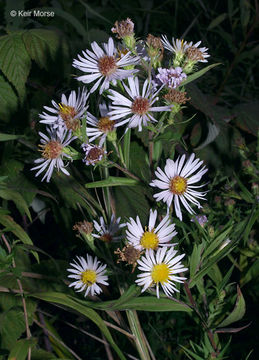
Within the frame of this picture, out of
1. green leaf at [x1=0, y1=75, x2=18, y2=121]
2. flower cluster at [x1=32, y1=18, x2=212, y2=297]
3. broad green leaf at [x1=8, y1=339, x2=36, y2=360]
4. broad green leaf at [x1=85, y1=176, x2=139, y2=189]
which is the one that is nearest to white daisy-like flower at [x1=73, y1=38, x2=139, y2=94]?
flower cluster at [x1=32, y1=18, x2=212, y2=297]

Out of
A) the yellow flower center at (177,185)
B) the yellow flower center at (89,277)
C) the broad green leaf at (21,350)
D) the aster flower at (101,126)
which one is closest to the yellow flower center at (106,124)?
the aster flower at (101,126)

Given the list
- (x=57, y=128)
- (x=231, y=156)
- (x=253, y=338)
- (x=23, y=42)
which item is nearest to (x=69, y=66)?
(x=23, y=42)

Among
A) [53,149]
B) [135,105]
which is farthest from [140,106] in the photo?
[53,149]

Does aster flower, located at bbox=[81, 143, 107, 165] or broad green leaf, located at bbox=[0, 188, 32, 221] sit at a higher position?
broad green leaf, located at bbox=[0, 188, 32, 221]

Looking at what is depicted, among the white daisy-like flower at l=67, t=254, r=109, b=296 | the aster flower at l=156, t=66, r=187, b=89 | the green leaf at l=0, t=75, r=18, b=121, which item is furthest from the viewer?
the green leaf at l=0, t=75, r=18, b=121

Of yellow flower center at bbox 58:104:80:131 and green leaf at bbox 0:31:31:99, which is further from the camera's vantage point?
green leaf at bbox 0:31:31:99

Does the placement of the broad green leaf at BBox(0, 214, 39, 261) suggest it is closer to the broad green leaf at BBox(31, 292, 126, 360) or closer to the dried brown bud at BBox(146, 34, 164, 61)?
the broad green leaf at BBox(31, 292, 126, 360)
